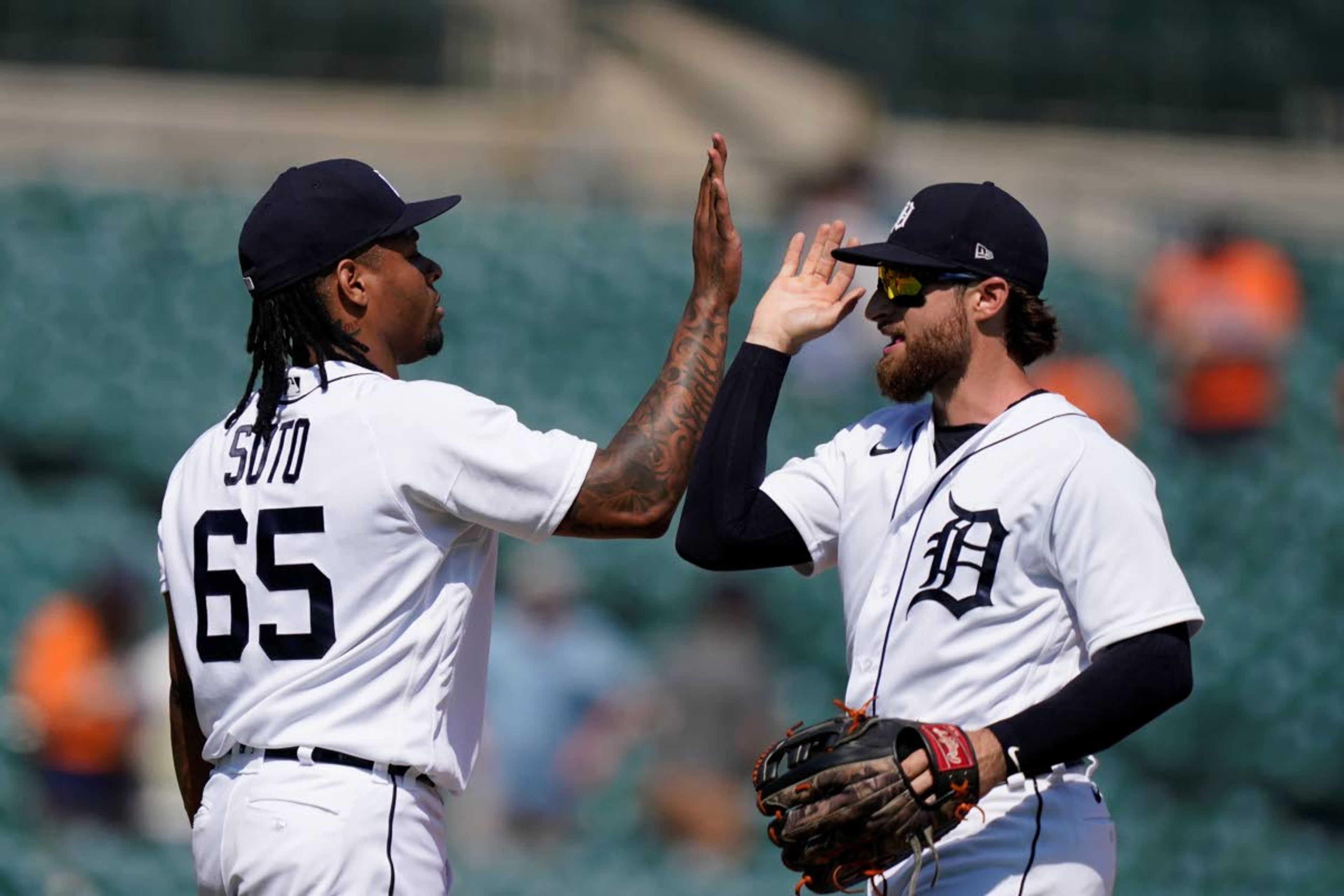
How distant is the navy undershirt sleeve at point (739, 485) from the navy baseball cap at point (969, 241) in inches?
10.7

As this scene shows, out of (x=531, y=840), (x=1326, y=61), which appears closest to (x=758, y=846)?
(x=531, y=840)

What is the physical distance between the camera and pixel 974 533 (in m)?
3.12

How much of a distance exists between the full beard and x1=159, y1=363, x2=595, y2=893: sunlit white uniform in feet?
1.87

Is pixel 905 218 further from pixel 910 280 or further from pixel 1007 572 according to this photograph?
pixel 1007 572

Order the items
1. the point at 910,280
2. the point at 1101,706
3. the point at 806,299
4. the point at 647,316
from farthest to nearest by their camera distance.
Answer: the point at 647,316
the point at 806,299
the point at 910,280
the point at 1101,706

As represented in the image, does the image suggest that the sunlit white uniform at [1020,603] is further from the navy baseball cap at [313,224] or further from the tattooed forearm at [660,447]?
the navy baseball cap at [313,224]

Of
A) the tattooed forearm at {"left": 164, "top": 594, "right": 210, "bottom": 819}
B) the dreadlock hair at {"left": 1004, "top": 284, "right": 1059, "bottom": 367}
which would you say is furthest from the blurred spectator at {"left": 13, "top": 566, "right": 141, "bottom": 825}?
the dreadlock hair at {"left": 1004, "top": 284, "right": 1059, "bottom": 367}

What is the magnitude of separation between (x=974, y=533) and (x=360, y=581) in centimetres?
101

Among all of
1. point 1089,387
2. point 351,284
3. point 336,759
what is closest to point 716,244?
point 351,284

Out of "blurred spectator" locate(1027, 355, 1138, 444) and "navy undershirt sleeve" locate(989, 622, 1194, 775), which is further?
"blurred spectator" locate(1027, 355, 1138, 444)

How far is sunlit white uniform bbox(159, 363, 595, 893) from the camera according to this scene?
3.08 metres

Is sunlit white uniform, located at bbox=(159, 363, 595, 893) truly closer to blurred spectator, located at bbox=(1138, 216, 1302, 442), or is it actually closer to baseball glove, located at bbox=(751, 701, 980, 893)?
baseball glove, located at bbox=(751, 701, 980, 893)

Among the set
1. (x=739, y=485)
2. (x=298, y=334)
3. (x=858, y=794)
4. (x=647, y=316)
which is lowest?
(x=647, y=316)

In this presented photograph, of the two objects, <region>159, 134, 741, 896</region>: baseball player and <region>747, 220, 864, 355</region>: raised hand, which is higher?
<region>747, 220, 864, 355</region>: raised hand
